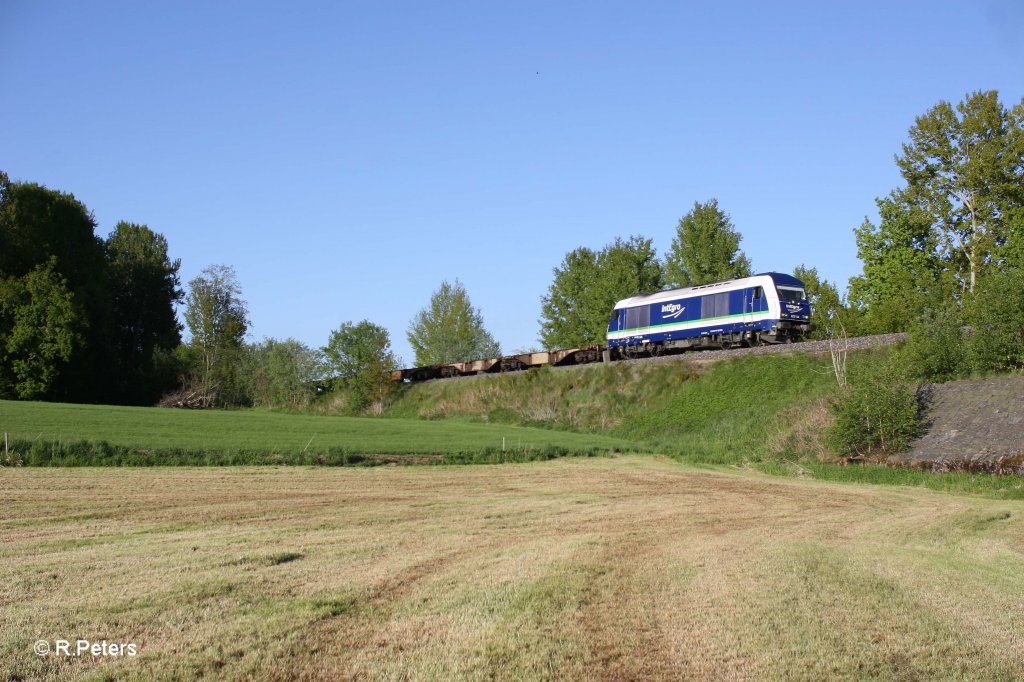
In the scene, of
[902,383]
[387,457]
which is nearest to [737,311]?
[902,383]

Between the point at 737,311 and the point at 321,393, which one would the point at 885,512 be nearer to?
the point at 737,311

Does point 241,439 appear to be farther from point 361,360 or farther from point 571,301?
point 571,301

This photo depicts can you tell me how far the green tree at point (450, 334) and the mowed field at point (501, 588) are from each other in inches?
2683

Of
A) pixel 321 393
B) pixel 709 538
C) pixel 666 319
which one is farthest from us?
pixel 321 393

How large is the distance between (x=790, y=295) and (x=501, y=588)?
38.1m

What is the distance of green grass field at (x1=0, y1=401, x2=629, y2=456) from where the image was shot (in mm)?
28625

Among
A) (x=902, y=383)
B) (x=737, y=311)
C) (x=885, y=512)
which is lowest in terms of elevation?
(x=885, y=512)

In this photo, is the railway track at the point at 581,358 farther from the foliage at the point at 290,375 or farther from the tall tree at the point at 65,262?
the tall tree at the point at 65,262

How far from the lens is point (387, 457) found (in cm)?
3003

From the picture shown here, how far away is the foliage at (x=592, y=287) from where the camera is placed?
7088 cm

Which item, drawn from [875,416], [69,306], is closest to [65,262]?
[69,306]

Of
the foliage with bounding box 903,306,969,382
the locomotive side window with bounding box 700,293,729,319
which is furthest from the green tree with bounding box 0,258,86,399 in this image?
the foliage with bounding box 903,306,969,382

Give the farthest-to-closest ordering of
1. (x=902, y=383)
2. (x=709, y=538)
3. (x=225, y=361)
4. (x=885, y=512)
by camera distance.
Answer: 1. (x=225, y=361)
2. (x=902, y=383)
3. (x=885, y=512)
4. (x=709, y=538)

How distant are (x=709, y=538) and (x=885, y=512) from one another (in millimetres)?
6528
